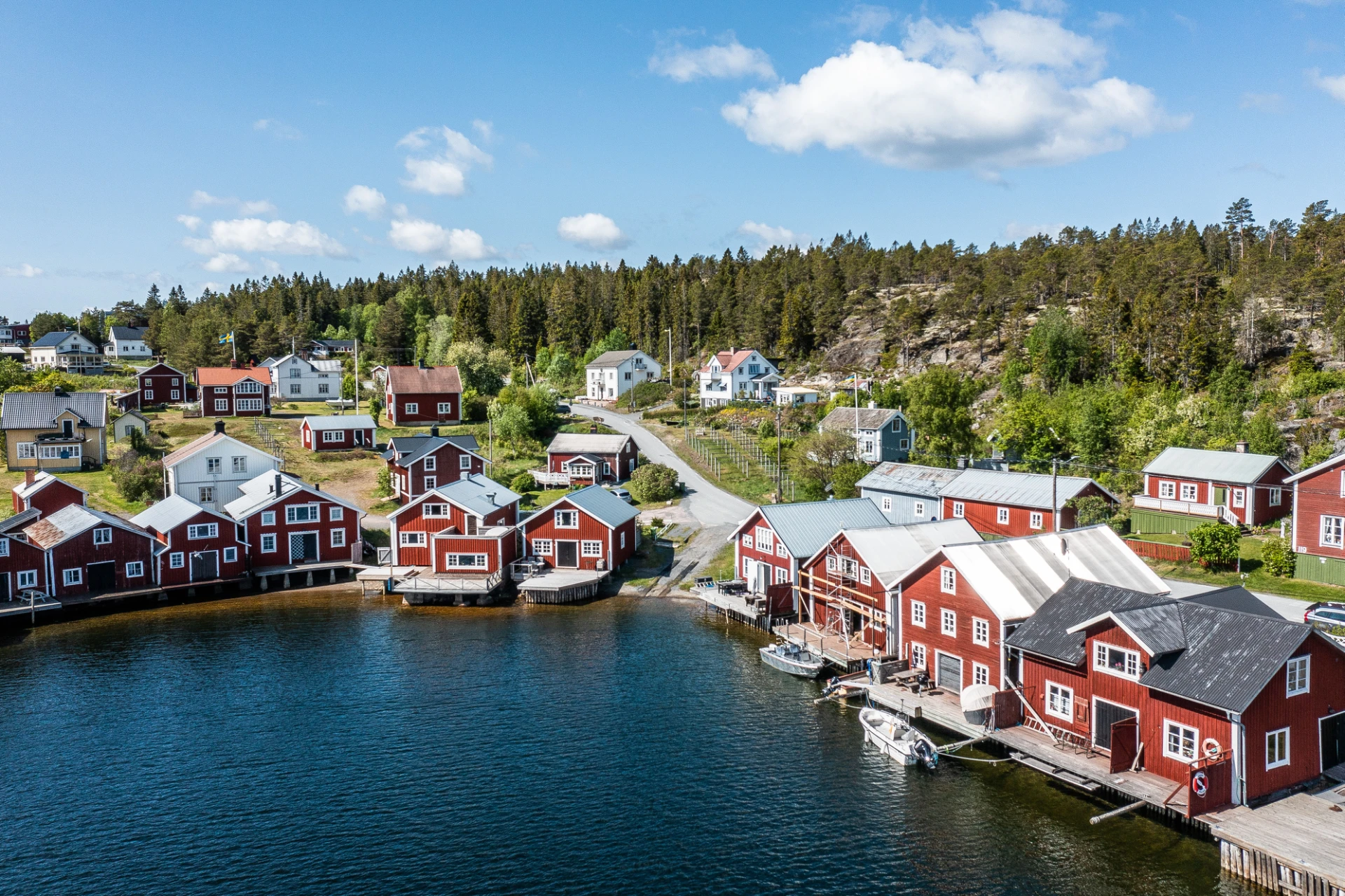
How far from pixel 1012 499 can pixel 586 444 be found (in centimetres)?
3675

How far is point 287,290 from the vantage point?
16925 centimetres

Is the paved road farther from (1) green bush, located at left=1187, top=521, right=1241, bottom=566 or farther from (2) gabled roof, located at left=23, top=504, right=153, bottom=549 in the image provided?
(2) gabled roof, located at left=23, top=504, right=153, bottom=549

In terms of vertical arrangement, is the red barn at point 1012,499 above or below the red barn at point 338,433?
below

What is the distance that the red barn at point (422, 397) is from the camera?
96.1 m

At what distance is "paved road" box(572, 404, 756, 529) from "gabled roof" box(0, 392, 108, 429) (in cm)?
4821

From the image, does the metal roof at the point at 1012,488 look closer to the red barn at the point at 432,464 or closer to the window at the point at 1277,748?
the window at the point at 1277,748

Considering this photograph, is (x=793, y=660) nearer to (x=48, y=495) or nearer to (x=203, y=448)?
(x=48, y=495)

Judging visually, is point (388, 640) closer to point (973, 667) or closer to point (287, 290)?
point (973, 667)

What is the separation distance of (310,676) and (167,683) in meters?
6.02

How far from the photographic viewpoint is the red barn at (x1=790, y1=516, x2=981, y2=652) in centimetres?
4047

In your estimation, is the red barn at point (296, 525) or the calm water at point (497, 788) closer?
the calm water at point (497, 788)

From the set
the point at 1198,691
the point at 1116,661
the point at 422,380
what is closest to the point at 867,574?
the point at 1116,661

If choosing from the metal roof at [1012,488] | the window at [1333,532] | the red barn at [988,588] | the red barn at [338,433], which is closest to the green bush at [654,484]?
the metal roof at [1012,488]

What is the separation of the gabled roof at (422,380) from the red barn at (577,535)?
4450 cm
